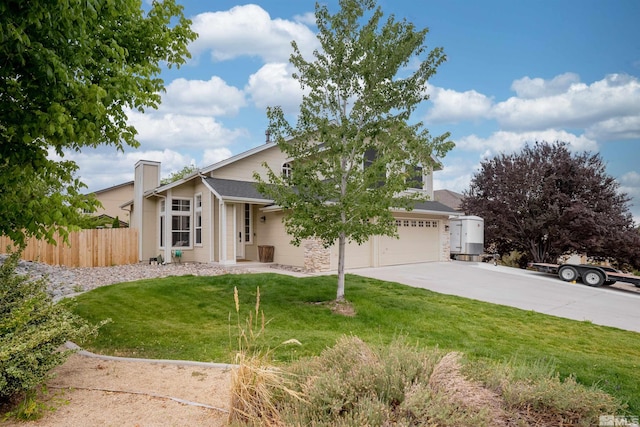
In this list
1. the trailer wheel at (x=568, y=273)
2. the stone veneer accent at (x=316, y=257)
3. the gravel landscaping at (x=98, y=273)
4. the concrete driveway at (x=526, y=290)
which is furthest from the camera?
the trailer wheel at (x=568, y=273)

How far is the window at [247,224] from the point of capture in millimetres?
16688

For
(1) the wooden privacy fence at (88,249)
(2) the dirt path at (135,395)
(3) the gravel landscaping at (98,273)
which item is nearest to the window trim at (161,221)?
(1) the wooden privacy fence at (88,249)

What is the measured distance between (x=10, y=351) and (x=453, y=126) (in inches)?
375

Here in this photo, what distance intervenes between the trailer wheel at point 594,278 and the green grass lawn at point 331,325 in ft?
20.7

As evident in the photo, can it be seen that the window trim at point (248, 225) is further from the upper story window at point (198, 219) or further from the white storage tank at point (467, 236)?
the white storage tank at point (467, 236)

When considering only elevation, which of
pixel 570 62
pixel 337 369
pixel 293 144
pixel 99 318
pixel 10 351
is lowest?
pixel 99 318

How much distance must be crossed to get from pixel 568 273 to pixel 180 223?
15.5m

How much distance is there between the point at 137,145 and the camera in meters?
5.50

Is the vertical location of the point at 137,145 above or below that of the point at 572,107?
below

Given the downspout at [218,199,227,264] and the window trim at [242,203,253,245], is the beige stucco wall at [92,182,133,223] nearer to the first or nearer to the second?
the window trim at [242,203,253,245]

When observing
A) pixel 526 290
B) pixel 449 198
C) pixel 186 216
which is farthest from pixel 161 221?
pixel 449 198

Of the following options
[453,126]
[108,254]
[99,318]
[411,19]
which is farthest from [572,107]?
[108,254]

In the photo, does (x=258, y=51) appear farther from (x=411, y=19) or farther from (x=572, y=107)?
(x=572, y=107)
